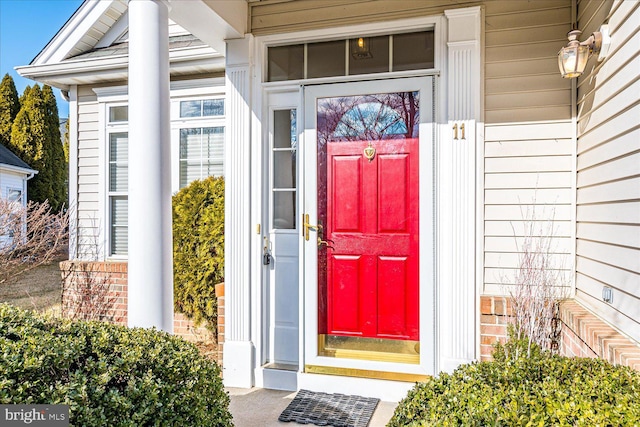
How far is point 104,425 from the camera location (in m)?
1.49

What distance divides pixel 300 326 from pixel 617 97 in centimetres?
250

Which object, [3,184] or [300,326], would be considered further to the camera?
[3,184]

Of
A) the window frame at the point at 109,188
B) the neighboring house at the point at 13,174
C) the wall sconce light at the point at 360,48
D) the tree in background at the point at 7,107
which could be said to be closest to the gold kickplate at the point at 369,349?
the wall sconce light at the point at 360,48

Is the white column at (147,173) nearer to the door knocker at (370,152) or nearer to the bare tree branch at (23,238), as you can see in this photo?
the door knocker at (370,152)

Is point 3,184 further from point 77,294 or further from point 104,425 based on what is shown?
point 104,425

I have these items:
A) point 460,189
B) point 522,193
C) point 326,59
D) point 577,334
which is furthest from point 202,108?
point 577,334

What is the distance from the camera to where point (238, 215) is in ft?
11.7

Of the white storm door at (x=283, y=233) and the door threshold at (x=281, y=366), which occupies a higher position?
the white storm door at (x=283, y=233)

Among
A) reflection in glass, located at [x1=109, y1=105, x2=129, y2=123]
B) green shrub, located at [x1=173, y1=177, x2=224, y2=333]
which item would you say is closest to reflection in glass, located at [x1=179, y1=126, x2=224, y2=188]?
green shrub, located at [x1=173, y1=177, x2=224, y2=333]

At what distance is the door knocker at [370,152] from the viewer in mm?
3348

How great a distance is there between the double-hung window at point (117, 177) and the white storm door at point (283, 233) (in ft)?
8.01

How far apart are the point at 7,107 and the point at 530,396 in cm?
1493

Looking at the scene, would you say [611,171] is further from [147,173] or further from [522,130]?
[147,173]

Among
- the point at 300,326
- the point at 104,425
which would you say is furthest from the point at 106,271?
the point at 104,425
